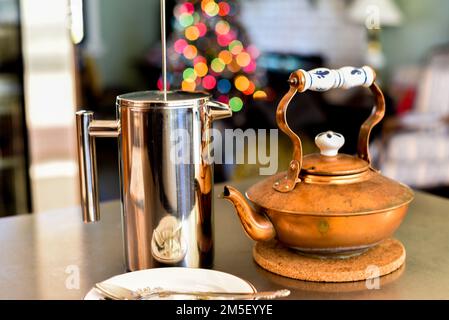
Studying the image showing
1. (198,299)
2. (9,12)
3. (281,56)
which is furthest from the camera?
(281,56)

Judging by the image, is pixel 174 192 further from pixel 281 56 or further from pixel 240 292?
pixel 281 56

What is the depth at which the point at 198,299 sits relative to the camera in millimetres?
705

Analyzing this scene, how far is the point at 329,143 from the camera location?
2.64ft

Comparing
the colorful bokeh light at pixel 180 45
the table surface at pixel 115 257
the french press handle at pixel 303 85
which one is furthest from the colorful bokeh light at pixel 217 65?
the french press handle at pixel 303 85

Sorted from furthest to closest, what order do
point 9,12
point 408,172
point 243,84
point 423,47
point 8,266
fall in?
point 423,47
point 243,84
point 408,172
point 9,12
point 8,266

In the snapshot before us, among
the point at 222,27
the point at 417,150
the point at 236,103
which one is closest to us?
the point at 417,150

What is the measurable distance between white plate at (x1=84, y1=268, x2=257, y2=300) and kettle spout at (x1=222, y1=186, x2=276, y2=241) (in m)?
0.07

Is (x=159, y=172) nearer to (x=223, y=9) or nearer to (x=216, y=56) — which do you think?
(x=216, y=56)

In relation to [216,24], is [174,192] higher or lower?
lower

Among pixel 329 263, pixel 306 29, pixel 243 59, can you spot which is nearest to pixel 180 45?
pixel 243 59

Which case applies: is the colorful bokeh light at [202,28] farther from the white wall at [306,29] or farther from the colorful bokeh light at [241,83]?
the white wall at [306,29]

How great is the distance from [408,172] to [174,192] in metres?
2.54

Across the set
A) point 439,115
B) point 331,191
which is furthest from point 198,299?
point 439,115

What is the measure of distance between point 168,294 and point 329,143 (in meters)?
0.27
